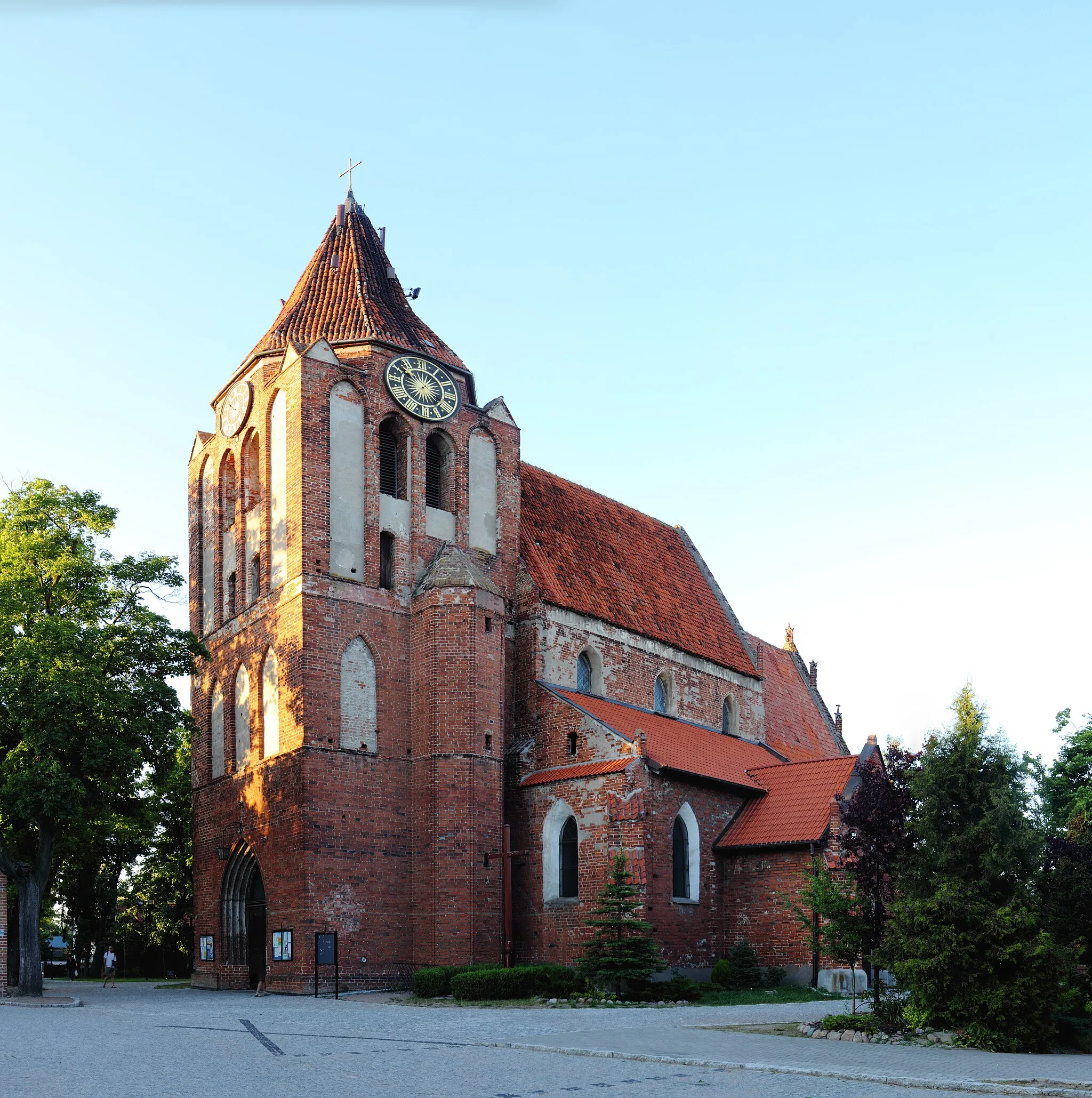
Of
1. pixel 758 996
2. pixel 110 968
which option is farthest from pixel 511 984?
pixel 110 968

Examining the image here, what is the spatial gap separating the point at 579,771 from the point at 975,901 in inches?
581

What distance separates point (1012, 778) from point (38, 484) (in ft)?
77.4

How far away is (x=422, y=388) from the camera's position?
3425cm

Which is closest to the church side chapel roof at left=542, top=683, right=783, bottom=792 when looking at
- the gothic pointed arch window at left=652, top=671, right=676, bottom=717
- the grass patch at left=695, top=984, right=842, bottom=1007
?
the gothic pointed arch window at left=652, top=671, right=676, bottom=717

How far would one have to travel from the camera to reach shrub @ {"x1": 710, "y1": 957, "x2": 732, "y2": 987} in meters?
30.4

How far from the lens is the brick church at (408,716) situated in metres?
30.1

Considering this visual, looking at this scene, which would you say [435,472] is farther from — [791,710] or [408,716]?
[791,710]

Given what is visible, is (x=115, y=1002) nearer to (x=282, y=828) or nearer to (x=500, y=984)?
(x=282, y=828)

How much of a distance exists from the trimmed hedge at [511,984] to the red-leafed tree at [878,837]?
766 centimetres

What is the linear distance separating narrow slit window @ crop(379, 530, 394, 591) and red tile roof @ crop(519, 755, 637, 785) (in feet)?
19.2

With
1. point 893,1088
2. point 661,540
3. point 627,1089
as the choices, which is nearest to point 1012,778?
point 893,1088

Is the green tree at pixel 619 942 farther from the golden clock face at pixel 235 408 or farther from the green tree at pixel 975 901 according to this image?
the golden clock face at pixel 235 408

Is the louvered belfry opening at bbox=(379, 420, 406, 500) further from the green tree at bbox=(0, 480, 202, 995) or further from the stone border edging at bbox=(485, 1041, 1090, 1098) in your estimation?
the stone border edging at bbox=(485, 1041, 1090, 1098)

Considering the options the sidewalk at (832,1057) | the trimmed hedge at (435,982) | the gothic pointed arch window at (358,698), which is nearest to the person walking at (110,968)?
the gothic pointed arch window at (358,698)
